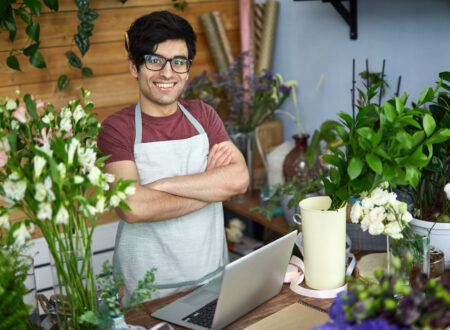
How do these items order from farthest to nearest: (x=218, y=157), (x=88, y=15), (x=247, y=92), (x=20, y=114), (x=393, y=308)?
(x=247, y=92) < (x=88, y=15) < (x=218, y=157) < (x=20, y=114) < (x=393, y=308)

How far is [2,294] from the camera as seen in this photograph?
1122 millimetres

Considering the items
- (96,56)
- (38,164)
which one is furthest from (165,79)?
(96,56)

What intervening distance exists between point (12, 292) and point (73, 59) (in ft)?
5.89

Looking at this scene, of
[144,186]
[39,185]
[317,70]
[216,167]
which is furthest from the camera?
[317,70]

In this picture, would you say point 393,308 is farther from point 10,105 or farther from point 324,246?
point 10,105

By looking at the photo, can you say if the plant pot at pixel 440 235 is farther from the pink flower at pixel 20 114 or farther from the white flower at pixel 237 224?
the white flower at pixel 237 224

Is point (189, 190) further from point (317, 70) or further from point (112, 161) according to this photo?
point (317, 70)

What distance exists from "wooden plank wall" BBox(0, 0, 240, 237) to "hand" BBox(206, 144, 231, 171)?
2.83ft

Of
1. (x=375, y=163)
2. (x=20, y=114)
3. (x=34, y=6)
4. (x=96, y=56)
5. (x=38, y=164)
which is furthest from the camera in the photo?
(x=96, y=56)

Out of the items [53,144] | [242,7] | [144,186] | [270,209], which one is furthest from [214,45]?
[53,144]

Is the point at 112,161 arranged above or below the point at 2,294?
above

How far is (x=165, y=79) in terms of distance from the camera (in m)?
1.93

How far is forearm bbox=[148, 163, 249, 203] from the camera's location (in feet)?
6.20

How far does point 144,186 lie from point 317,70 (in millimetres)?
1411
